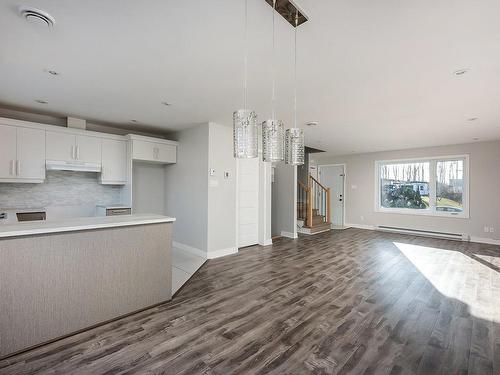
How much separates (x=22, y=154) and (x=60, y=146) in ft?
1.64

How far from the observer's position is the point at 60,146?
405 cm

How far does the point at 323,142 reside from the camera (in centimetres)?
639

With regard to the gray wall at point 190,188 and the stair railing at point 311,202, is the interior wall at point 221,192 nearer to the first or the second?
the gray wall at point 190,188

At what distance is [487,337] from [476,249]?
429 cm

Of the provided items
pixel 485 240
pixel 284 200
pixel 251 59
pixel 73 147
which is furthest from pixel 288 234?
pixel 73 147

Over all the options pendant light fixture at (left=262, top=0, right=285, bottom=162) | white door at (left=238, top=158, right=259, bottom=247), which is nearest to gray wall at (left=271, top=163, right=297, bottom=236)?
white door at (left=238, top=158, right=259, bottom=247)

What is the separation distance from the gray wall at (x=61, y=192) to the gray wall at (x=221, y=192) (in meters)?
2.08

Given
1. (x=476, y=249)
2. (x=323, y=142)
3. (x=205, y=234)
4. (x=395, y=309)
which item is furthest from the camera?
(x=323, y=142)

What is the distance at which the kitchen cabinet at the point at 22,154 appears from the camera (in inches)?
141

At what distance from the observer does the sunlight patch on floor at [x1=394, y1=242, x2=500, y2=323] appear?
283 centimetres

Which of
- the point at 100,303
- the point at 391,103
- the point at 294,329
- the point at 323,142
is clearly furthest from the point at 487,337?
the point at 323,142

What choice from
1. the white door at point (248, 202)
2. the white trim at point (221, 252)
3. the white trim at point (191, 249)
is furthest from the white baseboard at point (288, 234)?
the white trim at point (191, 249)

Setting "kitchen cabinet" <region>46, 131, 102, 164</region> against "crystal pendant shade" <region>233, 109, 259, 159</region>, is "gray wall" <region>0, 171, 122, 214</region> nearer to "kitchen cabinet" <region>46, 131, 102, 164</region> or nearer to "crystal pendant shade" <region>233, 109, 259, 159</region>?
"kitchen cabinet" <region>46, 131, 102, 164</region>

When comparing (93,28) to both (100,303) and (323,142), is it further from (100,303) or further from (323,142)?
(323,142)
